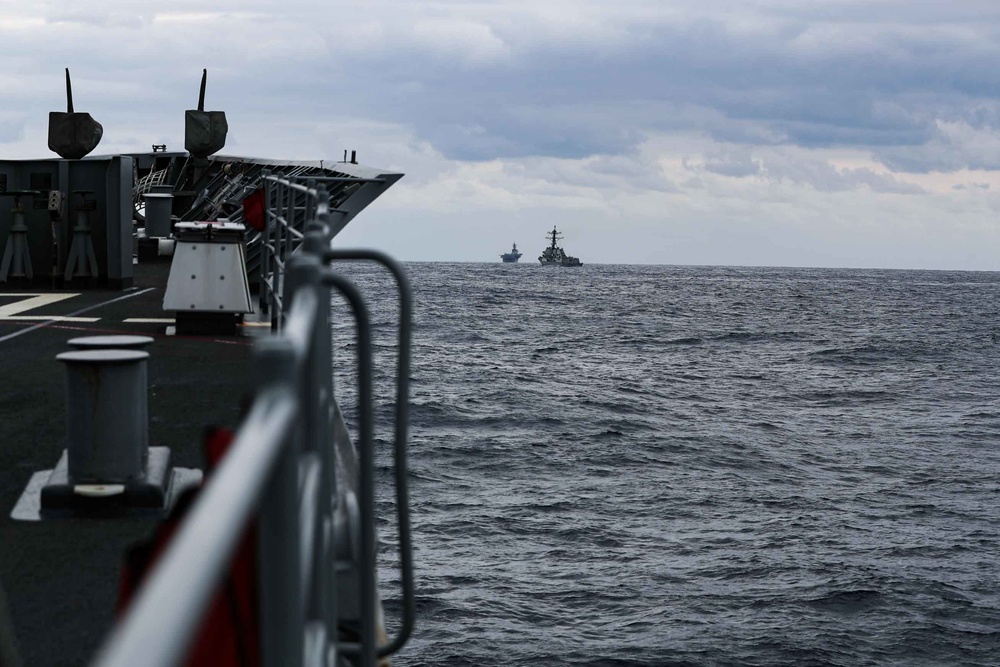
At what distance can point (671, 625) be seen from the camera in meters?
21.3

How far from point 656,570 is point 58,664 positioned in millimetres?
21377

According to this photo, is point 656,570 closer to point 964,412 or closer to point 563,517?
point 563,517

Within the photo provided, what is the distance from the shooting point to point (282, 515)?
1.43 m

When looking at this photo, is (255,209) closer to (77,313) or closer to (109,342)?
(77,313)

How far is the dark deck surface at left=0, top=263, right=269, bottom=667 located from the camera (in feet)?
12.9

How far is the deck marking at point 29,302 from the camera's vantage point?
1261 centimetres

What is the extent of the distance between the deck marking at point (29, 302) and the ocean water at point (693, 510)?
8.04 m

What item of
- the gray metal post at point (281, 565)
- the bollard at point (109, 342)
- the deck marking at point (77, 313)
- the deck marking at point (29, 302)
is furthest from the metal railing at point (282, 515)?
the deck marking at point (29, 302)

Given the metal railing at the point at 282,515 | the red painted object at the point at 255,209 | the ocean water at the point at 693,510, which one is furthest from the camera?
the ocean water at the point at 693,510

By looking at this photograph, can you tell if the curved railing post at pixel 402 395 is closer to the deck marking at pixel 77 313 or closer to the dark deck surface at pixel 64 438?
the dark deck surface at pixel 64 438

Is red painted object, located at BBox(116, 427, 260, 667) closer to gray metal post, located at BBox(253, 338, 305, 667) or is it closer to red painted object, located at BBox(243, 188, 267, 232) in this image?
gray metal post, located at BBox(253, 338, 305, 667)

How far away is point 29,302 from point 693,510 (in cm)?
1885

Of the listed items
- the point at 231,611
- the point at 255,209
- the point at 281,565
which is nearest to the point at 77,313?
the point at 255,209

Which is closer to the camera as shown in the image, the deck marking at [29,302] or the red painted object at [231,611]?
the red painted object at [231,611]
